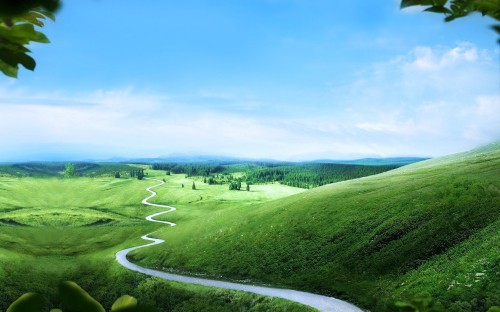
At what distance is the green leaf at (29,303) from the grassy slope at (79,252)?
23.8 m

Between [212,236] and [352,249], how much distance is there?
78.4 feet

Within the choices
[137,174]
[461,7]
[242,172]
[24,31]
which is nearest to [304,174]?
[242,172]

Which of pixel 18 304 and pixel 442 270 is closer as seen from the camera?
pixel 18 304

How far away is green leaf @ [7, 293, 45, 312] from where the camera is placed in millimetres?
913

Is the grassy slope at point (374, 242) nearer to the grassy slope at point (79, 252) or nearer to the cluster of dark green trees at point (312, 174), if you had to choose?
the grassy slope at point (79, 252)

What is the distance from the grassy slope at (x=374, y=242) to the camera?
34250 mm

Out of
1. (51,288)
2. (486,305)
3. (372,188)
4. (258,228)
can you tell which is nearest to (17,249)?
(51,288)

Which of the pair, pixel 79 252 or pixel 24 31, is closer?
pixel 24 31

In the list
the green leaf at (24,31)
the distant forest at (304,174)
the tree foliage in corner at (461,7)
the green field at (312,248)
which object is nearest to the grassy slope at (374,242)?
the green field at (312,248)

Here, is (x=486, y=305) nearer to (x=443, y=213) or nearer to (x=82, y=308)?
(x=443, y=213)

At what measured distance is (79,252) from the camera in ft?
216

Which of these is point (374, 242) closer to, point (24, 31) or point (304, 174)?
point (24, 31)

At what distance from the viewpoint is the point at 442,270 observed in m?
35.1

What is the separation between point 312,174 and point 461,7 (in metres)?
138
